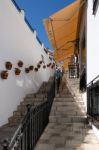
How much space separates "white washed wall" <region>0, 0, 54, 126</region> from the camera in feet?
31.7

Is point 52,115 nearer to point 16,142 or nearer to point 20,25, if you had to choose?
point 20,25

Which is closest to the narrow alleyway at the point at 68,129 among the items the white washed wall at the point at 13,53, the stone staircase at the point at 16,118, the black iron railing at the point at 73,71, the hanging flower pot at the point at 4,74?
the stone staircase at the point at 16,118

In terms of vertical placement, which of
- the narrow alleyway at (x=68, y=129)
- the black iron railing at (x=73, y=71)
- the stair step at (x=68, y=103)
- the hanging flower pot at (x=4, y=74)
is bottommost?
the narrow alleyway at (x=68, y=129)

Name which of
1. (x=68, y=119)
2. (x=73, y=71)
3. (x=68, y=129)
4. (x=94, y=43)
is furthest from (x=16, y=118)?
(x=73, y=71)

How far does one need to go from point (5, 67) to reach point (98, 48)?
4.32 metres

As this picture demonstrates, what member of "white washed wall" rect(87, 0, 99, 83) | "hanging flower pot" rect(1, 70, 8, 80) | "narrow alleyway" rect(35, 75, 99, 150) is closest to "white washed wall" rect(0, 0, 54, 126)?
"hanging flower pot" rect(1, 70, 8, 80)

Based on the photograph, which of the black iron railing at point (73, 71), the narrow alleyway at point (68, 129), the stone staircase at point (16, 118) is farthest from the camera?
Answer: the black iron railing at point (73, 71)

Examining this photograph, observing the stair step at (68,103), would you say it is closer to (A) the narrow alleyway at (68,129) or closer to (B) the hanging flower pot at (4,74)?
(A) the narrow alleyway at (68,129)

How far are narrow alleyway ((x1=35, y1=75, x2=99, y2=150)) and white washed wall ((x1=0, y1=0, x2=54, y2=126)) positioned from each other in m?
1.45

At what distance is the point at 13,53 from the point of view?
11.0 m

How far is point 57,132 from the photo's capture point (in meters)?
7.78

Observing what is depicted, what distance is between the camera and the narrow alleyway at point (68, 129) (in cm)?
628

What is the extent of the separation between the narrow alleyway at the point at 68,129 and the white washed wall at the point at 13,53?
57.1 inches

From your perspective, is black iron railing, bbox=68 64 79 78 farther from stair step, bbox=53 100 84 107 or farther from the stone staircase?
stair step, bbox=53 100 84 107
